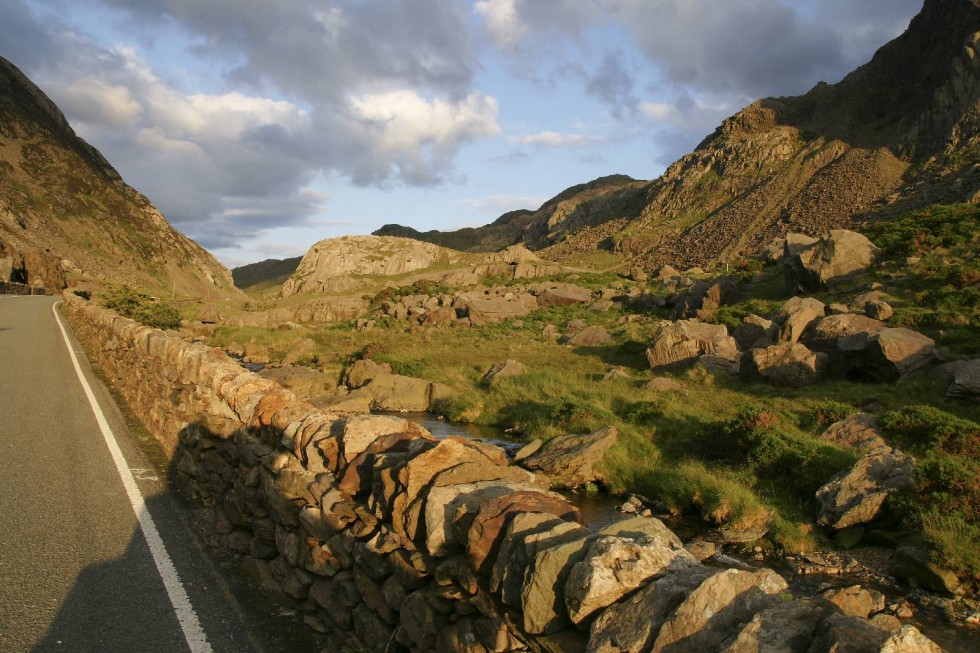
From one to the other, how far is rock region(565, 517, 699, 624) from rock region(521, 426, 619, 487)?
10.8m

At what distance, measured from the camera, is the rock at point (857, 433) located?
563 inches

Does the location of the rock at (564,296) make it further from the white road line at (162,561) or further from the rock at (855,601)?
the rock at (855,601)

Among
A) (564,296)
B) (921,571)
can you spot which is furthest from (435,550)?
(564,296)

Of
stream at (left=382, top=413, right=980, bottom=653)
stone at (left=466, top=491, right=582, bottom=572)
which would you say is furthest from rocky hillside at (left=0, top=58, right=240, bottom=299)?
stone at (left=466, top=491, right=582, bottom=572)

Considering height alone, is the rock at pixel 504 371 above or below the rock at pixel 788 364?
below

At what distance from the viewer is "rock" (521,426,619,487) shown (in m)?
14.8

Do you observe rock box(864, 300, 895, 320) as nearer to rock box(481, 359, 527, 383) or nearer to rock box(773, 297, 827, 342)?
rock box(773, 297, 827, 342)

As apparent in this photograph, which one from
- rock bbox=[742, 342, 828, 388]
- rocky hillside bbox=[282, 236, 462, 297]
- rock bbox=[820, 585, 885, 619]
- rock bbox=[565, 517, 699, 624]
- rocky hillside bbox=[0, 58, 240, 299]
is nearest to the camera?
rock bbox=[565, 517, 699, 624]

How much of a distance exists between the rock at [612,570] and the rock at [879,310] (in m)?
23.3

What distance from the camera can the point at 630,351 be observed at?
1147 inches

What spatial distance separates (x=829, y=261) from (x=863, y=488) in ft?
76.5

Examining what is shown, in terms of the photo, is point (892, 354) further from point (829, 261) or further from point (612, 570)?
point (612, 570)

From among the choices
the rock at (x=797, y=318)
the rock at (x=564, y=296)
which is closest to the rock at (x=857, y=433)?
the rock at (x=797, y=318)

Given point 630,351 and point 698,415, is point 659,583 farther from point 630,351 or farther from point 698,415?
point 630,351
